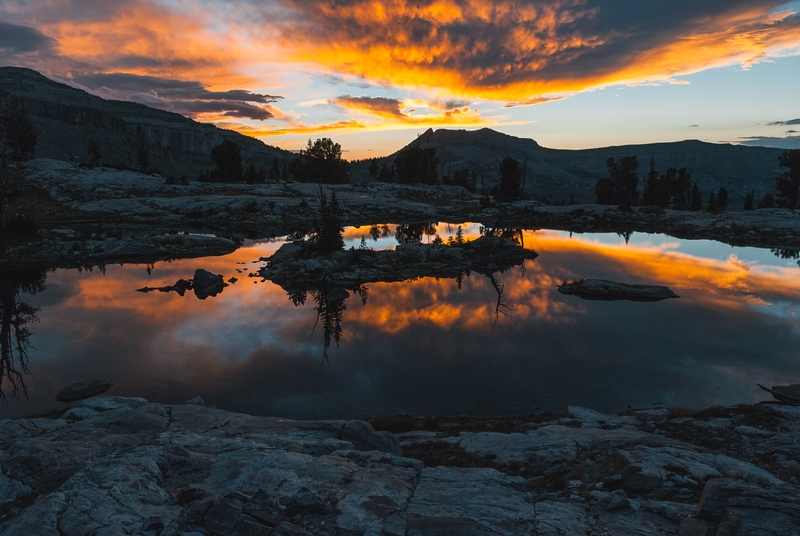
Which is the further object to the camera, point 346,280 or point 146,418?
point 346,280

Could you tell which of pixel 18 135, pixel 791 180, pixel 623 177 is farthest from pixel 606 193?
pixel 18 135

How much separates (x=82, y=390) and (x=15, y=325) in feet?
41.2

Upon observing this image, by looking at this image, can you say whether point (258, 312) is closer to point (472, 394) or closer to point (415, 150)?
point (472, 394)

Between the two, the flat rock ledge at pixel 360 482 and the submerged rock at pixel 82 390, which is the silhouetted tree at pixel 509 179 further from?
the submerged rock at pixel 82 390

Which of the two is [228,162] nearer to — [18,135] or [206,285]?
[18,135]

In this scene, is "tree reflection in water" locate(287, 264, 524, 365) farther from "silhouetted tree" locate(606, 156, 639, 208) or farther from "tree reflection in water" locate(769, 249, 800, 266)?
"silhouetted tree" locate(606, 156, 639, 208)

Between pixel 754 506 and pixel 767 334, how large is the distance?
79.7ft

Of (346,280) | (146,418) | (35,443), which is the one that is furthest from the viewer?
(346,280)

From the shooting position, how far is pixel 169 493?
870 cm

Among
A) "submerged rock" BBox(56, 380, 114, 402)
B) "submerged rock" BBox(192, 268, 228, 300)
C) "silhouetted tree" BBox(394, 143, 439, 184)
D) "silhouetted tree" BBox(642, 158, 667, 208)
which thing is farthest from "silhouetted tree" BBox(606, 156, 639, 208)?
"submerged rock" BBox(56, 380, 114, 402)

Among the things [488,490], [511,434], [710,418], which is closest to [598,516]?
[488,490]

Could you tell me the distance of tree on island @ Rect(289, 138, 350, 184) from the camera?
134625 millimetres

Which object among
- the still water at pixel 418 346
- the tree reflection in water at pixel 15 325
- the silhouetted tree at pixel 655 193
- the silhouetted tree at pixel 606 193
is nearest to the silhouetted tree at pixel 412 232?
the still water at pixel 418 346

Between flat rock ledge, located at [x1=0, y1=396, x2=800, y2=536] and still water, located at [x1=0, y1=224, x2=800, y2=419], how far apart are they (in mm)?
4750
